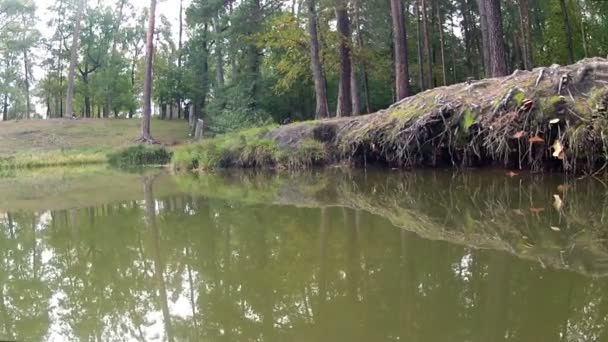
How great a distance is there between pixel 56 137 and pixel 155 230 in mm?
23589

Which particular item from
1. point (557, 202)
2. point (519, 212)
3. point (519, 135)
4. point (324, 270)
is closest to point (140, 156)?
point (519, 135)

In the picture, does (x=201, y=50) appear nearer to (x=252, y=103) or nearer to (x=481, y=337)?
(x=252, y=103)

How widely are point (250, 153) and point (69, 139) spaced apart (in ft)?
52.4

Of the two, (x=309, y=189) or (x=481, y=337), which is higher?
(x=309, y=189)

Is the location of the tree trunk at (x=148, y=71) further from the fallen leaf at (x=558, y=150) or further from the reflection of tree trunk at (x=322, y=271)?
the reflection of tree trunk at (x=322, y=271)

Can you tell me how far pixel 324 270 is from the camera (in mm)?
A: 3461

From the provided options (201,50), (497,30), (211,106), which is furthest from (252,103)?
(497,30)

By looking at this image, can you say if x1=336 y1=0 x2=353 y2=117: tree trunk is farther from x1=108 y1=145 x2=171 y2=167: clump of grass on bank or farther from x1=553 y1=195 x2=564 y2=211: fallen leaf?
x1=553 y1=195 x2=564 y2=211: fallen leaf

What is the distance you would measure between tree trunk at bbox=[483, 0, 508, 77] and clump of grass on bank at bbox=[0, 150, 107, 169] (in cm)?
1460

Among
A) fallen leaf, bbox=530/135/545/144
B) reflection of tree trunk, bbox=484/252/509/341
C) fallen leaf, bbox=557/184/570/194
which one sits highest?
fallen leaf, bbox=530/135/545/144

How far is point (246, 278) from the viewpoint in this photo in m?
3.43

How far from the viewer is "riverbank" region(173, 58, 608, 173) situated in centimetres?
802

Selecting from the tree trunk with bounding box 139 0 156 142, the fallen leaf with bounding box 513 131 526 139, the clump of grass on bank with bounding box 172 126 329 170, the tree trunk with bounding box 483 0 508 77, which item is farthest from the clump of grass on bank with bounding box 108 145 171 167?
the fallen leaf with bounding box 513 131 526 139

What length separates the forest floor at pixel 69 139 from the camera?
66.9 ft
